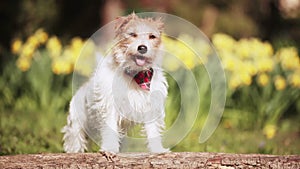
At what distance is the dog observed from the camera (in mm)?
3236

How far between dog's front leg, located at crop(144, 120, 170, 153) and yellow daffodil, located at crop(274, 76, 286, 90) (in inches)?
119

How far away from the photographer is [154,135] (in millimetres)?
3420

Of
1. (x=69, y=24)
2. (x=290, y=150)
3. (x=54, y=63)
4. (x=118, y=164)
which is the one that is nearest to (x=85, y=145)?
(x=118, y=164)

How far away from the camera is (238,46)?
6.75 metres

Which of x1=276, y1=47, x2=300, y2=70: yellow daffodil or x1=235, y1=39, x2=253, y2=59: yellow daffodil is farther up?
x1=235, y1=39, x2=253, y2=59: yellow daffodil

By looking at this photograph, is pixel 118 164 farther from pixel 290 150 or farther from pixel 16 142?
pixel 290 150

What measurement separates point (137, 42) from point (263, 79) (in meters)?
3.41

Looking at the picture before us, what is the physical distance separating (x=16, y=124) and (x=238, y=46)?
2743 millimetres

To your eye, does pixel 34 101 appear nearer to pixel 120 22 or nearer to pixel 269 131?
pixel 269 131

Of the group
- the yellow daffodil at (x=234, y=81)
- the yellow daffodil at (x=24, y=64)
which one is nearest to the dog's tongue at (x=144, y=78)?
the yellow daffodil at (x=234, y=81)

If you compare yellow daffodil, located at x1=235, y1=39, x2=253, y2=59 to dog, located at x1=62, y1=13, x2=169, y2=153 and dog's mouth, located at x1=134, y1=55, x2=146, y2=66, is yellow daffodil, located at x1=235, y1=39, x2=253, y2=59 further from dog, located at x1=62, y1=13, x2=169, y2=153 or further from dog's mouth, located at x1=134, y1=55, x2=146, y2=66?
dog's mouth, located at x1=134, y1=55, x2=146, y2=66

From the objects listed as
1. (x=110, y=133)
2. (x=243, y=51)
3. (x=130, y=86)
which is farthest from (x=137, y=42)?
(x=243, y=51)

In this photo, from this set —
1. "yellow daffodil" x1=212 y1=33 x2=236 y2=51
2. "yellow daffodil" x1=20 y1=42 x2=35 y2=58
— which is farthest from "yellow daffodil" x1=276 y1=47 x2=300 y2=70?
"yellow daffodil" x1=20 y1=42 x2=35 y2=58

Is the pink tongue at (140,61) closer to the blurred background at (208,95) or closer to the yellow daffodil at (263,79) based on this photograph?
the blurred background at (208,95)
